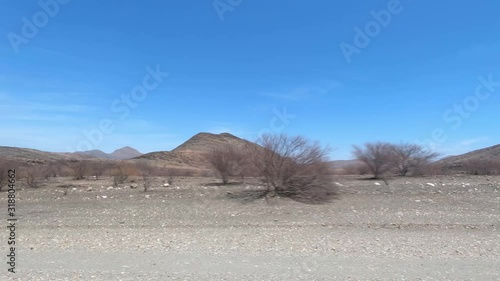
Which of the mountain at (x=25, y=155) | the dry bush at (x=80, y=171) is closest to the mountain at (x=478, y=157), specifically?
the dry bush at (x=80, y=171)

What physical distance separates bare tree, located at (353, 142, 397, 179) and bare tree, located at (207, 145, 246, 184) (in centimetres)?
1336

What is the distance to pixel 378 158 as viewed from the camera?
36.9m

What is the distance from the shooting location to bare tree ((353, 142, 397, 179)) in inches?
1448

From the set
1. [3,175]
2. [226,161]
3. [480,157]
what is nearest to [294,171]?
[226,161]

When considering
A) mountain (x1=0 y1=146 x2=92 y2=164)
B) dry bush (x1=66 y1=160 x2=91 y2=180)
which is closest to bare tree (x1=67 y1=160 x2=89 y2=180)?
dry bush (x1=66 y1=160 x2=91 y2=180)

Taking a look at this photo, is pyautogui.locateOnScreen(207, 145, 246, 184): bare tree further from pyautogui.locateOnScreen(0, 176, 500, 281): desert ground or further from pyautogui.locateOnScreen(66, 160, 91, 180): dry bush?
pyautogui.locateOnScreen(66, 160, 91, 180): dry bush

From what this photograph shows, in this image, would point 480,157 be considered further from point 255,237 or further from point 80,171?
point 255,237

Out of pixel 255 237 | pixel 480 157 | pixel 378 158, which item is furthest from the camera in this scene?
pixel 480 157

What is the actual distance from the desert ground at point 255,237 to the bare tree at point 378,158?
1263cm

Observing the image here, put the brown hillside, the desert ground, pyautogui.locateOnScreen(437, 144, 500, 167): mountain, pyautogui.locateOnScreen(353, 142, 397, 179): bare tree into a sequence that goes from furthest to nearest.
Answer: the brown hillside
pyautogui.locateOnScreen(437, 144, 500, 167): mountain
pyautogui.locateOnScreen(353, 142, 397, 179): bare tree
the desert ground

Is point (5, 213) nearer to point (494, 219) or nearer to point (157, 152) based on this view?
point (494, 219)

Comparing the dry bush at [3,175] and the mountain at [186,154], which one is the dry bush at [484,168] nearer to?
the dry bush at [3,175]

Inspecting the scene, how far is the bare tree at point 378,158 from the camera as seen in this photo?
1448 inches

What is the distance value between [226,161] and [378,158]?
14747mm
